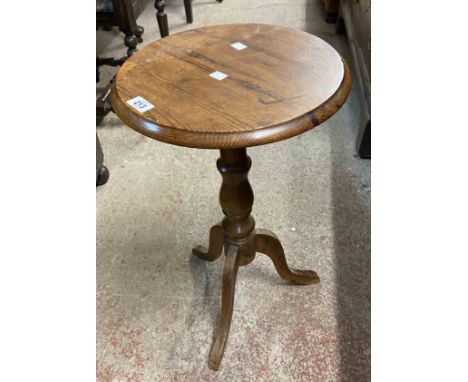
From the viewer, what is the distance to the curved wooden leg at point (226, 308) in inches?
41.0

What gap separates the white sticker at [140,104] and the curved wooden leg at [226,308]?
19.7 inches

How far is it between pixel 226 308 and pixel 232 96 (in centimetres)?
61

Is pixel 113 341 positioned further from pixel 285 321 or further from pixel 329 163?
pixel 329 163

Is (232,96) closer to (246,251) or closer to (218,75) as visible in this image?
(218,75)

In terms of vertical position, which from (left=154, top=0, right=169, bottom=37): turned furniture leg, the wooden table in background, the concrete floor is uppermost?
the wooden table in background

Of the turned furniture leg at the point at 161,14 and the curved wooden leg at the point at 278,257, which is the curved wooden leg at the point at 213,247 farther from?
the turned furniture leg at the point at 161,14

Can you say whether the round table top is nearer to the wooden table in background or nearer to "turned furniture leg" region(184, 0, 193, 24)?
the wooden table in background

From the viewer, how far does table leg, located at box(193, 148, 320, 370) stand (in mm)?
911

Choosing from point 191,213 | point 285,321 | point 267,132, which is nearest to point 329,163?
point 191,213

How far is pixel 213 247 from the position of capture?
1.24m

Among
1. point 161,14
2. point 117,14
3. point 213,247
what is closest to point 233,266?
point 213,247

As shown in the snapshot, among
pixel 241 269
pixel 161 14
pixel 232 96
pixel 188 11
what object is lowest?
pixel 241 269

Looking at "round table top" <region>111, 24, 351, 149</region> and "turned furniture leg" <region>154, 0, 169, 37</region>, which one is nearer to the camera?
"round table top" <region>111, 24, 351, 149</region>

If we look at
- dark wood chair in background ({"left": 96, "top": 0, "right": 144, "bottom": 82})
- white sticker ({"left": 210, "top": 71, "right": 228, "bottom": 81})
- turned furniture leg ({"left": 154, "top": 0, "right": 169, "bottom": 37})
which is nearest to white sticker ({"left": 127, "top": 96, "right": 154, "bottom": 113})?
white sticker ({"left": 210, "top": 71, "right": 228, "bottom": 81})
